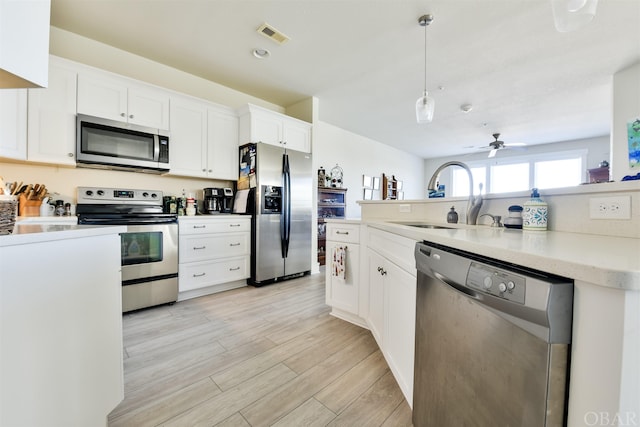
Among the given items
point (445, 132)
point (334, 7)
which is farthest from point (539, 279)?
point (445, 132)

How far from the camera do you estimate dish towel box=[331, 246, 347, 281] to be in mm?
2221

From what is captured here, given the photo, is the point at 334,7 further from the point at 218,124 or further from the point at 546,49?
the point at 546,49

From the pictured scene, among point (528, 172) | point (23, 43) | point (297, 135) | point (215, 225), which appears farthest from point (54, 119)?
point (528, 172)

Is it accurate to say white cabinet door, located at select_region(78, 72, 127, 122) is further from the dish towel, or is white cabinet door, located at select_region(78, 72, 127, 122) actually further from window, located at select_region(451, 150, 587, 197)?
window, located at select_region(451, 150, 587, 197)

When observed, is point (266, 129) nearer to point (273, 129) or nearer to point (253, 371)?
point (273, 129)

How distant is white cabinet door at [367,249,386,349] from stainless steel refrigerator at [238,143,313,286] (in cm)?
167

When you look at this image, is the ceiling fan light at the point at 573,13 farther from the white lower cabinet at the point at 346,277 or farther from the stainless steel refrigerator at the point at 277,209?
the stainless steel refrigerator at the point at 277,209

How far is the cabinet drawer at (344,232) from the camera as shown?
7.14ft

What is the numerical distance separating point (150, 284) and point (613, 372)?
2975 millimetres

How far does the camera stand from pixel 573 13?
1276mm

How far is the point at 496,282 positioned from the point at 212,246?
2.85m

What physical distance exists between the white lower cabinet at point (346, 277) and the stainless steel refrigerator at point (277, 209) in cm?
117

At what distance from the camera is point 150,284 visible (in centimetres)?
246

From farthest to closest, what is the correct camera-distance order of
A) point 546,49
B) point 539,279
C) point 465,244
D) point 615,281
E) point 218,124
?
point 218,124
point 546,49
point 465,244
point 539,279
point 615,281
